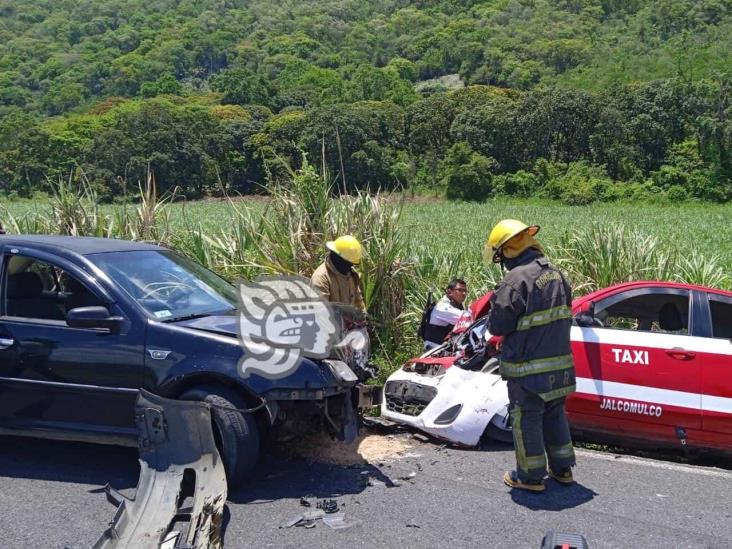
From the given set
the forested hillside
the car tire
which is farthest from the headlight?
the forested hillside

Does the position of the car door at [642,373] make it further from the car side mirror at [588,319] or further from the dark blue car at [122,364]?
the dark blue car at [122,364]

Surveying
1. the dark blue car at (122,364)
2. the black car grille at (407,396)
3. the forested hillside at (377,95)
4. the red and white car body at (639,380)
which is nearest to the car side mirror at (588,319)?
the red and white car body at (639,380)

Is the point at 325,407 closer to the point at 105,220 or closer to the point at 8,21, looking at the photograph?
the point at 105,220

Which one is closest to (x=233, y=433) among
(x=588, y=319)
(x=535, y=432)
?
(x=535, y=432)

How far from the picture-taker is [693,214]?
42.5 metres

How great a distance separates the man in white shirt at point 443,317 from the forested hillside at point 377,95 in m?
2.27

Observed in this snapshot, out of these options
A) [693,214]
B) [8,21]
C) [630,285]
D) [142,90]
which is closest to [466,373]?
[630,285]

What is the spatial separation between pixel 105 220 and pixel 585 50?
10902 centimetres

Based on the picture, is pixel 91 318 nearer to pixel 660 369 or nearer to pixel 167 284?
pixel 167 284

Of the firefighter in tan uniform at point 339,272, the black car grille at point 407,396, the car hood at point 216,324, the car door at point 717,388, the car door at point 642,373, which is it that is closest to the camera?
the car hood at point 216,324

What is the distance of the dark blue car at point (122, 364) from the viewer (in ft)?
16.1

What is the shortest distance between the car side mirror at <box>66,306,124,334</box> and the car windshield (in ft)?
0.90

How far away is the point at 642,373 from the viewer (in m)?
5.89

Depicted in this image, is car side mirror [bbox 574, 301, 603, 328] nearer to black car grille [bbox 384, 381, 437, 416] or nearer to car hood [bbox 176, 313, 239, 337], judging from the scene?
black car grille [bbox 384, 381, 437, 416]
